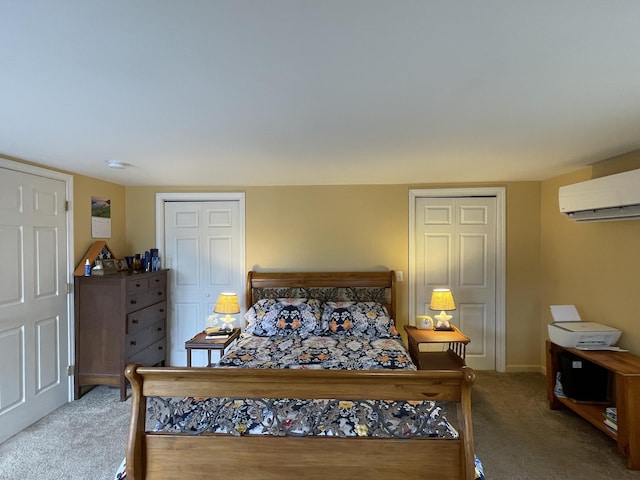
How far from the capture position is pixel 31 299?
2791mm

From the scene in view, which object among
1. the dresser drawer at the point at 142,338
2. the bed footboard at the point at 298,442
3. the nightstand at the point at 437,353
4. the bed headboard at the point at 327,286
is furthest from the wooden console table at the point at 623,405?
the dresser drawer at the point at 142,338

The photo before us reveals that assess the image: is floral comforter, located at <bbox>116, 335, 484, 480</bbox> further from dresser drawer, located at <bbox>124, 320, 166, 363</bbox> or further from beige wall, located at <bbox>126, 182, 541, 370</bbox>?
beige wall, located at <bbox>126, 182, 541, 370</bbox>

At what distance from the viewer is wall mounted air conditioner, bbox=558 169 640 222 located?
2.33 metres

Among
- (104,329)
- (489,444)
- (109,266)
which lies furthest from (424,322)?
(109,266)

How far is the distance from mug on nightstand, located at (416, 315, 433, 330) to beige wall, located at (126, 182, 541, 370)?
0.19 meters

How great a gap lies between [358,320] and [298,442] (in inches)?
73.6

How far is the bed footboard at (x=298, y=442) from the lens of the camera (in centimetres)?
151

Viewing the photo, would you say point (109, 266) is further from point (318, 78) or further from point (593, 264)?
point (593, 264)

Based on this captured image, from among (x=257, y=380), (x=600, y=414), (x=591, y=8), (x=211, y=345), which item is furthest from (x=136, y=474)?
(x=600, y=414)

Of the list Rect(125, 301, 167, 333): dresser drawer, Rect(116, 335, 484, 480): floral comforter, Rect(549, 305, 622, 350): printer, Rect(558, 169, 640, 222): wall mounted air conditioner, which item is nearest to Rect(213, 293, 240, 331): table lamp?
Rect(125, 301, 167, 333): dresser drawer

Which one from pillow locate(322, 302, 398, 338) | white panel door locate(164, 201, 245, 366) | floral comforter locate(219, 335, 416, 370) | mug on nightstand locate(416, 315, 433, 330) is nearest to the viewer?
floral comforter locate(219, 335, 416, 370)

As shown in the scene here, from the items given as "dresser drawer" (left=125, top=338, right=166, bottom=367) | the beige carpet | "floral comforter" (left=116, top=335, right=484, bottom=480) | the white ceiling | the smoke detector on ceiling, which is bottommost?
the beige carpet

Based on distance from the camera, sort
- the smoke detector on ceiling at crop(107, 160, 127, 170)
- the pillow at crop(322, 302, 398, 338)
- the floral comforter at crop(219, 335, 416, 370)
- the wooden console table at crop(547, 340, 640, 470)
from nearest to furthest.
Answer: the wooden console table at crop(547, 340, 640, 470), the floral comforter at crop(219, 335, 416, 370), the smoke detector on ceiling at crop(107, 160, 127, 170), the pillow at crop(322, 302, 398, 338)

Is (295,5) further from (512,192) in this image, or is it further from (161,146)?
(512,192)
